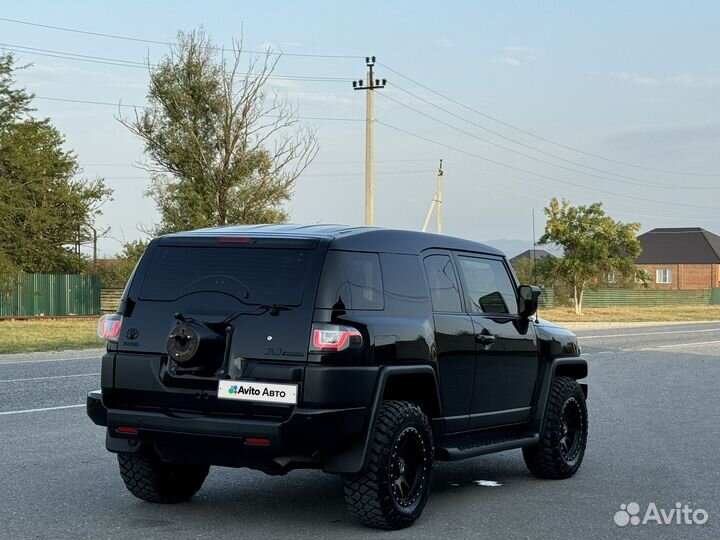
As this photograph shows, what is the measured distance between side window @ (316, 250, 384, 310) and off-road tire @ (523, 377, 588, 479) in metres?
2.36

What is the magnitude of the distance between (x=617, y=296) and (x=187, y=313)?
236 feet

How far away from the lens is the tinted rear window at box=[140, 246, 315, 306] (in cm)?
653

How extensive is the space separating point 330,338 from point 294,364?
250 mm

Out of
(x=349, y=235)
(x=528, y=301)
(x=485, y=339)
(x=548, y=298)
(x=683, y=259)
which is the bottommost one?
(x=548, y=298)

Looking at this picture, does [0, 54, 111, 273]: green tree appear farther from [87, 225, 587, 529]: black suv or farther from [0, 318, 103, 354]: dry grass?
[87, 225, 587, 529]: black suv

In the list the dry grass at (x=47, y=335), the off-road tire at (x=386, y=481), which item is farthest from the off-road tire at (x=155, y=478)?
the dry grass at (x=47, y=335)

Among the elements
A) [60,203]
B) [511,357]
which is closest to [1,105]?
[60,203]

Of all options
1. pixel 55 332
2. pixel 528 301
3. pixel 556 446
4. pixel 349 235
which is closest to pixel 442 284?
pixel 349 235

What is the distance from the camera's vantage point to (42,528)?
6496 mm

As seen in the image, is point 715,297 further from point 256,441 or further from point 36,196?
point 256,441

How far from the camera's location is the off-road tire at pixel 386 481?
645 cm

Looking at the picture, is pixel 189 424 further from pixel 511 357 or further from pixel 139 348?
pixel 511 357

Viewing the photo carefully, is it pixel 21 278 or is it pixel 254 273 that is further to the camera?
pixel 21 278

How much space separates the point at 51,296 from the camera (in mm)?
45250
